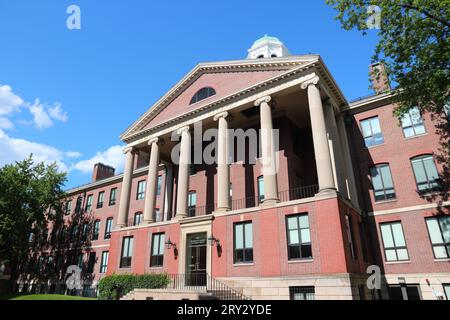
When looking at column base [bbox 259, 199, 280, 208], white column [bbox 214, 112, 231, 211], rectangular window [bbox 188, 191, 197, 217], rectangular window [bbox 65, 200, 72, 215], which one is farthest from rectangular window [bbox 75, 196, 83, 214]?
column base [bbox 259, 199, 280, 208]

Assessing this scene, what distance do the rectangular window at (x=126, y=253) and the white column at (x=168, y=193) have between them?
461 centimetres

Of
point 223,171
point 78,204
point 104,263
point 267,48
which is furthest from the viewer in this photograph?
point 267,48

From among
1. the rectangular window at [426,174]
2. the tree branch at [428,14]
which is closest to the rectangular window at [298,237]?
the rectangular window at [426,174]

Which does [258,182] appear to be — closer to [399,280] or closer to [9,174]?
[399,280]

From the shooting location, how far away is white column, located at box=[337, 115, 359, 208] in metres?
21.8

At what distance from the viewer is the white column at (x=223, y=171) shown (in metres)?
21.7

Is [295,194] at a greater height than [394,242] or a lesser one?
greater

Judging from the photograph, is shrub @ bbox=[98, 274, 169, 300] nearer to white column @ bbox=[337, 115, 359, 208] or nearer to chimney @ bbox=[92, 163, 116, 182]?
white column @ bbox=[337, 115, 359, 208]

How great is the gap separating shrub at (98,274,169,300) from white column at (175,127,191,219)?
4.70 meters

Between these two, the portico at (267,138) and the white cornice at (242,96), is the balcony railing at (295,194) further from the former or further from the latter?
the white cornice at (242,96)

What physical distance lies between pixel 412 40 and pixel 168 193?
23823 millimetres

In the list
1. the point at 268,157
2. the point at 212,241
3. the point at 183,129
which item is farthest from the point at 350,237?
the point at 183,129

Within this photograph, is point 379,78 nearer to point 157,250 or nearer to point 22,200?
point 157,250

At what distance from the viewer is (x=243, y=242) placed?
19766 mm
